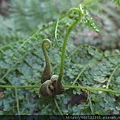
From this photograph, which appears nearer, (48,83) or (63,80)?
(48,83)

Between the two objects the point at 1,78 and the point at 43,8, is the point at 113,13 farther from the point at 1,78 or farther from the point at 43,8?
the point at 1,78

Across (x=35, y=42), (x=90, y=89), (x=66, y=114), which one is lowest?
(x=66, y=114)

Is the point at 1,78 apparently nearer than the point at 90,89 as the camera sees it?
No

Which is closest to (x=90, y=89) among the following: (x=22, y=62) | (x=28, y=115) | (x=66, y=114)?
(x=66, y=114)

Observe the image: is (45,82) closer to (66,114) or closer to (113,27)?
(66,114)

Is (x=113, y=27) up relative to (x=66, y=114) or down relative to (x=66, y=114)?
up

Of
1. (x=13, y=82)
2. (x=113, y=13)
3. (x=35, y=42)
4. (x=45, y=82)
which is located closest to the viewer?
(x=45, y=82)

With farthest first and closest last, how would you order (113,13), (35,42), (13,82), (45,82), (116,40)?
(113,13) < (116,40) < (35,42) < (13,82) < (45,82)
